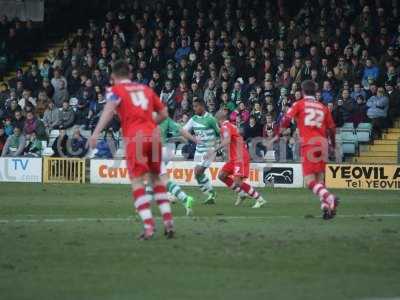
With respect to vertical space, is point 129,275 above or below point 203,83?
below

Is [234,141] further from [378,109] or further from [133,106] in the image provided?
[133,106]

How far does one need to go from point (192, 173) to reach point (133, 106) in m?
18.2

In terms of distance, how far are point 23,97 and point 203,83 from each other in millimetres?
6913

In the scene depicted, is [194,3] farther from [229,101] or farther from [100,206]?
[100,206]

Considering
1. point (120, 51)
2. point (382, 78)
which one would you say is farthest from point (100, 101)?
point (382, 78)

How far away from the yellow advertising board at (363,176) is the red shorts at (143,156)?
16777 millimetres

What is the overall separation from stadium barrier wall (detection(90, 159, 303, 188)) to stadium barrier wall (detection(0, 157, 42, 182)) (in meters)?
1.81

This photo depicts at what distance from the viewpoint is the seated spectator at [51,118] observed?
117ft

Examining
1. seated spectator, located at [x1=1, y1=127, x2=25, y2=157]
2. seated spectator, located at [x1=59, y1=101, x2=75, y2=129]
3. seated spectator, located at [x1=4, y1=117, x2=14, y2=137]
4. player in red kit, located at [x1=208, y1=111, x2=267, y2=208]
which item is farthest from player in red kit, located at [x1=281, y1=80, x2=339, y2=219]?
seated spectator, located at [x1=4, y1=117, x2=14, y2=137]

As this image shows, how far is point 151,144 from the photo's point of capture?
13688 millimetres

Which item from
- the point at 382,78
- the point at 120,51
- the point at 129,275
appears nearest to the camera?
the point at 129,275

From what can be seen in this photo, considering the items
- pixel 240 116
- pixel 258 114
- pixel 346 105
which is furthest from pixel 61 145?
pixel 346 105

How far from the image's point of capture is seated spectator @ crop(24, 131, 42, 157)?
1374 inches

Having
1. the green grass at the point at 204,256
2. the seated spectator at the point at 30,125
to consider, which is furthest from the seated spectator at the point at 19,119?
the green grass at the point at 204,256
